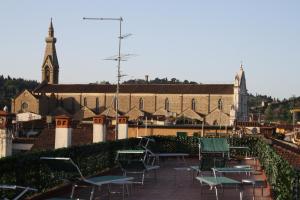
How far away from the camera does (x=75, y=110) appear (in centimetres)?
8162

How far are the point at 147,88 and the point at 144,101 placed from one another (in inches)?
90.7

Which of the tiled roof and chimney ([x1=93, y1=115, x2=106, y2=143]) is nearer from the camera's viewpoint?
chimney ([x1=93, y1=115, x2=106, y2=143])

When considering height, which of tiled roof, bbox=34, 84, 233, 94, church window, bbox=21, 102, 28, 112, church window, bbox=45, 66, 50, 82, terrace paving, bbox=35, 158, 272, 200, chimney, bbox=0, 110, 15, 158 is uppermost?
church window, bbox=45, 66, 50, 82

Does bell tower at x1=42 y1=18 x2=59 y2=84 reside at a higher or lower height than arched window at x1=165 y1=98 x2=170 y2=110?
higher

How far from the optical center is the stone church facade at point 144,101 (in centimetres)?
7406

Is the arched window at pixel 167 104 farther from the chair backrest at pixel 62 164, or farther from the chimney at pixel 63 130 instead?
the chair backrest at pixel 62 164

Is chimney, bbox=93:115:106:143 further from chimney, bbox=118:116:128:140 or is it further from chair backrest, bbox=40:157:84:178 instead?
chair backrest, bbox=40:157:84:178

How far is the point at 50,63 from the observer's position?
89.6 meters

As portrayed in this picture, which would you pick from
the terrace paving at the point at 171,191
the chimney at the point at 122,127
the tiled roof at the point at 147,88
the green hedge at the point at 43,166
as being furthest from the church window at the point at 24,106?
the terrace paving at the point at 171,191

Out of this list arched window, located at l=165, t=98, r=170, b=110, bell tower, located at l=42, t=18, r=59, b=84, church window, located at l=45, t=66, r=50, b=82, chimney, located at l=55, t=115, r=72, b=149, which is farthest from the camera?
church window, located at l=45, t=66, r=50, b=82

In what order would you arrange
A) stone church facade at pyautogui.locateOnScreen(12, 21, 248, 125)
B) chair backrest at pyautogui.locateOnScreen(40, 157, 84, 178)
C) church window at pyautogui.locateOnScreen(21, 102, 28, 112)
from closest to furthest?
chair backrest at pyautogui.locateOnScreen(40, 157, 84, 178) < stone church facade at pyautogui.locateOnScreen(12, 21, 248, 125) < church window at pyautogui.locateOnScreen(21, 102, 28, 112)

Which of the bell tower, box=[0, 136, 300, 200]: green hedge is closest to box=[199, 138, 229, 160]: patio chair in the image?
box=[0, 136, 300, 200]: green hedge

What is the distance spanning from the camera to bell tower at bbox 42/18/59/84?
295ft

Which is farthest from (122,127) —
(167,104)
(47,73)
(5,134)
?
(47,73)
